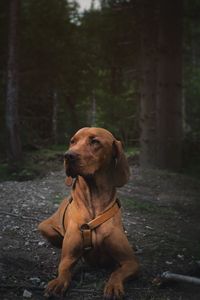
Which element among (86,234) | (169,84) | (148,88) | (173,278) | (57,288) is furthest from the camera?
(148,88)

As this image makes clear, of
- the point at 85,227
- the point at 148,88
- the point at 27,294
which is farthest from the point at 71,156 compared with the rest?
the point at 148,88

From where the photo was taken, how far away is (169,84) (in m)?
14.5

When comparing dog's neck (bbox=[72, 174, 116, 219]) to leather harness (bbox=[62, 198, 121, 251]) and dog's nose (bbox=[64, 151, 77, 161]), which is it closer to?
leather harness (bbox=[62, 198, 121, 251])

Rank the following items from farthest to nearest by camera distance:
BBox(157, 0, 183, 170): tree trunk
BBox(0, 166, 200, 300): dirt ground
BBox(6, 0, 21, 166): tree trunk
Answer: BBox(157, 0, 183, 170): tree trunk < BBox(6, 0, 21, 166): tree trunk < BBox(0, 166, 200, 300): dirt ground

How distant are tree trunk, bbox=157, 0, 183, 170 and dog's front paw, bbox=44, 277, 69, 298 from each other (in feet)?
35.3

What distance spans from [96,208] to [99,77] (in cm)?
1526

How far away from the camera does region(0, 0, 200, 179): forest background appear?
14.6 m

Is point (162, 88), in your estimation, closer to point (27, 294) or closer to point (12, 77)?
point (12, 77)

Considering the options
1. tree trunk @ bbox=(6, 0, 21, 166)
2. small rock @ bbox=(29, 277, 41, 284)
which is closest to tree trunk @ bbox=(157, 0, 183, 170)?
tree trunk @ bbox=(6, 0, 21, 166)

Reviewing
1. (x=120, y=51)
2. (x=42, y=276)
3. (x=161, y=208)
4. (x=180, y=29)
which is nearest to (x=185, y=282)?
(x=42, y=276)

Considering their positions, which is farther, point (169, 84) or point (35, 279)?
point (169, 84)

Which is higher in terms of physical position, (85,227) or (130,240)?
(85,227)

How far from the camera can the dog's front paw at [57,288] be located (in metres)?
4.10

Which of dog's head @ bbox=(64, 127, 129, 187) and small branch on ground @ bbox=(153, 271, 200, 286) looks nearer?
small branch on ground @ bbox=(153, 271, 200, 286)
